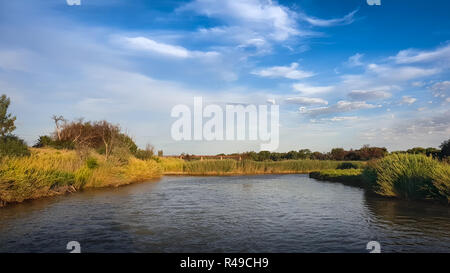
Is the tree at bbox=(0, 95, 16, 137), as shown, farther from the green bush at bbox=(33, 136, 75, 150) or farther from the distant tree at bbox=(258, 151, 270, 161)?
the distant tree at bbox=(258, 151, 270, 161)

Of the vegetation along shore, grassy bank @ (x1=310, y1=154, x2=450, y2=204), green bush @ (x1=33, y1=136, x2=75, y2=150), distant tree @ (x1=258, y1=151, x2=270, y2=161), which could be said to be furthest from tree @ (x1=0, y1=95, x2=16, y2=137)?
distant tree @ (x1=258, y1=151, x2=270, y2=161)

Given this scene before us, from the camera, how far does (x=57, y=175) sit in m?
16.2

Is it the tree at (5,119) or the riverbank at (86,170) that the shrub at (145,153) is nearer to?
the riverbank at (86,170)

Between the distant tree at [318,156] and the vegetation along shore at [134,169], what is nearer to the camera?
the vegetation along shore at [134,169]

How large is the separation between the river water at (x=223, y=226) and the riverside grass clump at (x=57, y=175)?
70cm

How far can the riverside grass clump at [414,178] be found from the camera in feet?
40.3

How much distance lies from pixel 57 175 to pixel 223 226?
11.3 m

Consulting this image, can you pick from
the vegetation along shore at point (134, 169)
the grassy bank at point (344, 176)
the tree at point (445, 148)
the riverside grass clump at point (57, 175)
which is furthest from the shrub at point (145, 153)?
the tree at point (445, 148)

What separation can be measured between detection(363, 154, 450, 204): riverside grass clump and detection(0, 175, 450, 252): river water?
2.57 ft

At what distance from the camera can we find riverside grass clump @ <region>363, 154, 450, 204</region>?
12.3 m

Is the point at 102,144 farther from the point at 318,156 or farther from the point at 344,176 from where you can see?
the point at 318,156
